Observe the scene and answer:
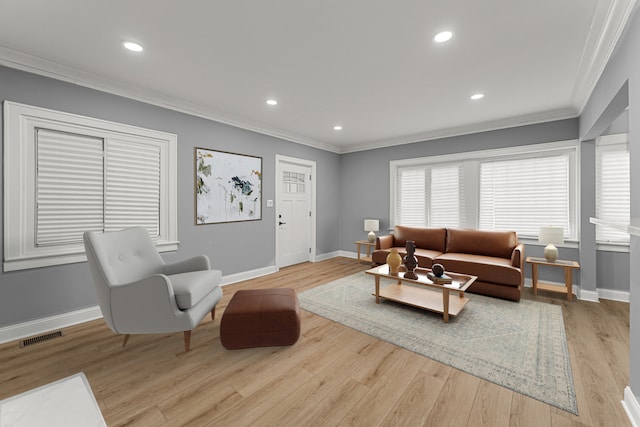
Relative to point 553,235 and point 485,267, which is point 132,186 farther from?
point 553,235

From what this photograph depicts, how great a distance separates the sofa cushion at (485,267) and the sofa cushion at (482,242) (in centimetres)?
12

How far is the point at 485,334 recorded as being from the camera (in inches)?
97.8

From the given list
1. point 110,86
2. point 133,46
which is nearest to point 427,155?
point 133,46

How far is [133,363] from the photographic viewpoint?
6.81ft

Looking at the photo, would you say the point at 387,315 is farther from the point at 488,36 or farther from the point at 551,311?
the point at 488,36

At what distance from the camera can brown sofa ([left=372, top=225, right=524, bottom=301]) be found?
335cm

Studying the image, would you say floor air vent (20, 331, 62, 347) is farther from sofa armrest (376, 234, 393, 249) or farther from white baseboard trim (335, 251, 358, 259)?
white baseboard trim (335, 251, 358, 259)

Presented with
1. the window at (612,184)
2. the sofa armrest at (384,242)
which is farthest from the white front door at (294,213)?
the window at (612,184)

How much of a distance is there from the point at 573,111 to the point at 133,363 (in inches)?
226

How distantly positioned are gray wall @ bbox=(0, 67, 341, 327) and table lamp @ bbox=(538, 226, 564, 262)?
3.74 m

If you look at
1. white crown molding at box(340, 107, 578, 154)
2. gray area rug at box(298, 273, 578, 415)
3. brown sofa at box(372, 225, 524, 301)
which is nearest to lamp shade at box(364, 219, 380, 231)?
brown sofa at box(372, 225, 524, 301)

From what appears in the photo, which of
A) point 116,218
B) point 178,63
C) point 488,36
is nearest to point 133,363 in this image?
point 116,218

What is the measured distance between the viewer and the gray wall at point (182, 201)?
2457mm

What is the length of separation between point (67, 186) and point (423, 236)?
4861mm
